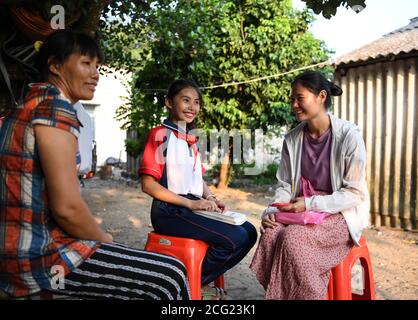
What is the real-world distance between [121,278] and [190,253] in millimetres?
1124

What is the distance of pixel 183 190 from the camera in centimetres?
300

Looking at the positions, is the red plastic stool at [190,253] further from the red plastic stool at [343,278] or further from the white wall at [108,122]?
the white wall at [108,122]

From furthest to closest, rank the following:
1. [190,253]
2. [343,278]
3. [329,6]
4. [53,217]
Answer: [329,6] → [190,253] → [343,278] → [53,217]

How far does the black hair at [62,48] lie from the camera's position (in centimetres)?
173

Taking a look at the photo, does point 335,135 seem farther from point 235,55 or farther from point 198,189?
point 235,55

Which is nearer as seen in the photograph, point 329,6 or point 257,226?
point 329,6

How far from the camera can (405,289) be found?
3.65 metres

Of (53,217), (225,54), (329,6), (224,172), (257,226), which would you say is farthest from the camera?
(224,172)

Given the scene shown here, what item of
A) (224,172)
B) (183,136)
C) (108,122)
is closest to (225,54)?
(224,172)

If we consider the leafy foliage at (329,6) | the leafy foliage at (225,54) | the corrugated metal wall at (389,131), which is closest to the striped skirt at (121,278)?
the leafy foliage at (329,6)

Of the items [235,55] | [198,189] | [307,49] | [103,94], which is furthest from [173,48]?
[103,94]

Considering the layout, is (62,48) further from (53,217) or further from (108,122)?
(108,122)

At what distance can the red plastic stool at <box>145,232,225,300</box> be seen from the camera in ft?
8.93
